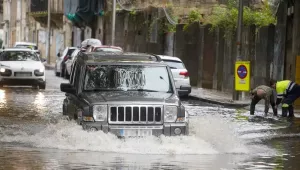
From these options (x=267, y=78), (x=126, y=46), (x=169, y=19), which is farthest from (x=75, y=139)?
(x=126, y=46)

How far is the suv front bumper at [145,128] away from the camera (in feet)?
47.0

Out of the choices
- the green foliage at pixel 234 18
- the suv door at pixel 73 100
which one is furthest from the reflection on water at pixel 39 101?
the suv door at pixel 73 100

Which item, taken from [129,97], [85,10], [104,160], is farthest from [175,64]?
[85,10]

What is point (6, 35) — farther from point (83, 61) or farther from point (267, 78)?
point (83, 61)

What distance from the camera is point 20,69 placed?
108ft

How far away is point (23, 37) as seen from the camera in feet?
308

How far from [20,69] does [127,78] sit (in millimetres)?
17812

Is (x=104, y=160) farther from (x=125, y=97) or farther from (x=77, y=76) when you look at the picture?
(x=77, y=76)

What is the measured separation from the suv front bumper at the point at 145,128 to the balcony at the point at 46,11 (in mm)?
59827

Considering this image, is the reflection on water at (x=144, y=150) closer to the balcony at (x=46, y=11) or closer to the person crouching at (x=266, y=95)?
the person crouching at (x=266, y=95)

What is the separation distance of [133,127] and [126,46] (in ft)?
133

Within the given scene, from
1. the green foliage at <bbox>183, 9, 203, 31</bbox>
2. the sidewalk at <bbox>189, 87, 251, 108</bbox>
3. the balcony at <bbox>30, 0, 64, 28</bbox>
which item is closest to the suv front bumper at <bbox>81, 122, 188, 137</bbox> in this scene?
the sidewalk at <bbox>189, 87, 251, 108</bbox>

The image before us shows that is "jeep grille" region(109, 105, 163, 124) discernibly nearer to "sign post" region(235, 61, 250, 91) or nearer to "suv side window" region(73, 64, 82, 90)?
"suv side window" region(73, 64, 82, 90)

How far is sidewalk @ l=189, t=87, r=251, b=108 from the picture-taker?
28598 millimetres
